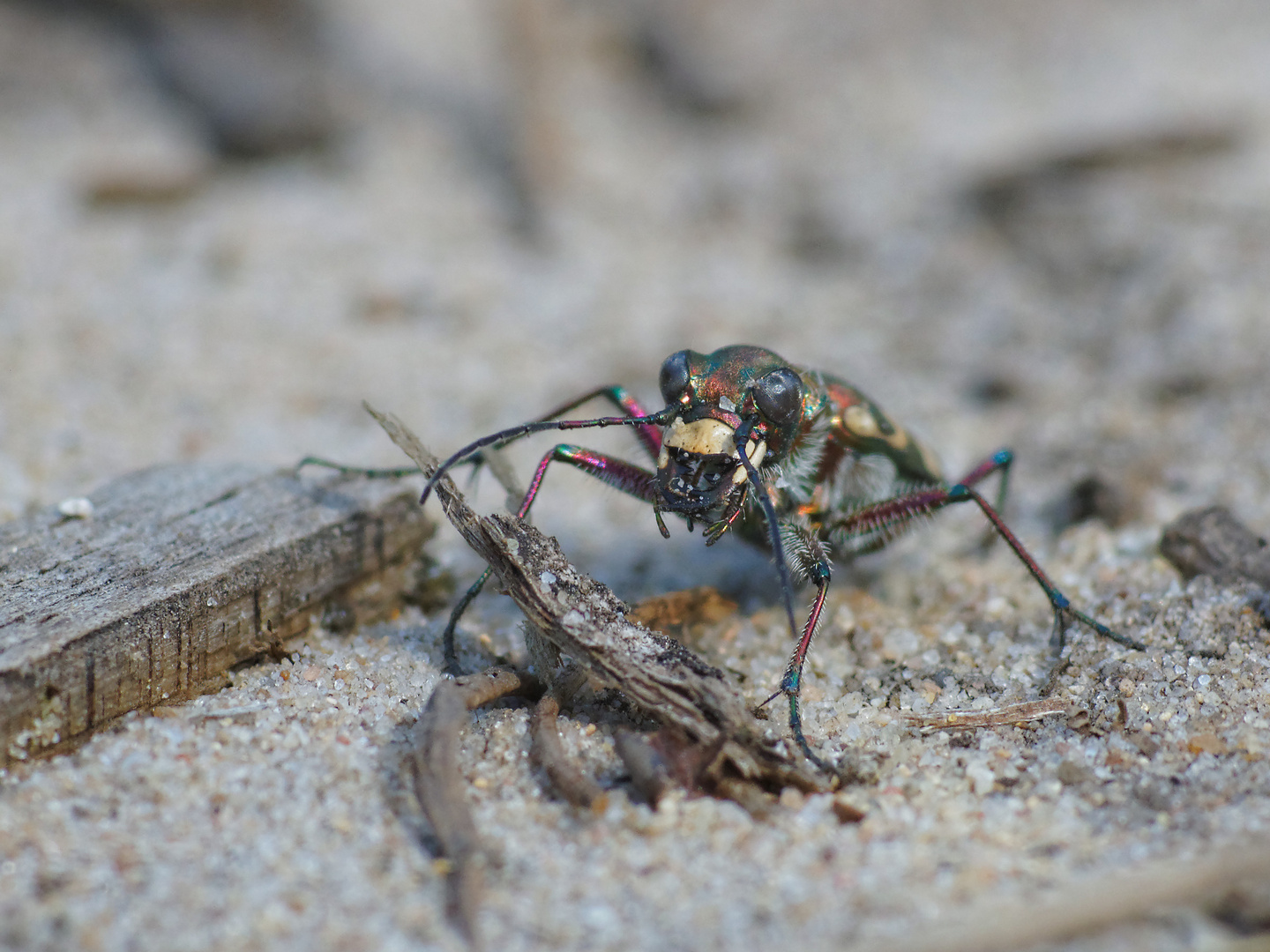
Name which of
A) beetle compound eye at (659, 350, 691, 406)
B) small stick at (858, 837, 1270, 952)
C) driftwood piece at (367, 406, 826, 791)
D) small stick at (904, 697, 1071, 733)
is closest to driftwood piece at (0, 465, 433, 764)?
driftwood piece at (367, 406, 826, 791)

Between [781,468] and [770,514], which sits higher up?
[781,468]

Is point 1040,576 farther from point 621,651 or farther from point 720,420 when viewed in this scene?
point 621,651

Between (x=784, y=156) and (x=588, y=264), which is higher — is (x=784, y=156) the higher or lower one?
the higher one

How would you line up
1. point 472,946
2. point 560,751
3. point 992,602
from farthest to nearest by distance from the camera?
point 992,602, point 560,751, point 472,946

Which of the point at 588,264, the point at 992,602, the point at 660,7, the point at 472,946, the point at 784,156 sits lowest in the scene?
the point at 472,946

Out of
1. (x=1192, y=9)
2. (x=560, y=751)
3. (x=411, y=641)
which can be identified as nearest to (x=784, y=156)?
(x=1192, y=9)

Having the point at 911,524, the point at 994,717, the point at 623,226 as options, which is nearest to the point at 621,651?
the point at 994,717

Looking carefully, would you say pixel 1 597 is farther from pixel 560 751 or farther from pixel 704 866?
pixel 704 866
